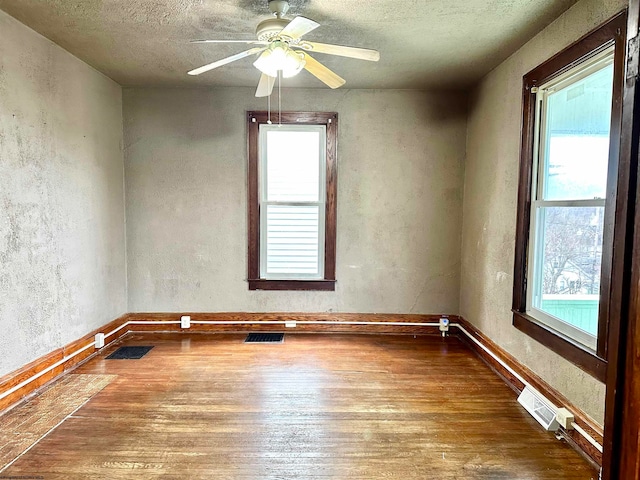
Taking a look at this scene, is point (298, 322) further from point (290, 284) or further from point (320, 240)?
point (320, 240)

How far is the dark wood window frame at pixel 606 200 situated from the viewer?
2.02 m

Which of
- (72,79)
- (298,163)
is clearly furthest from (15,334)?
(298,163)

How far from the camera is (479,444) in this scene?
2279mm

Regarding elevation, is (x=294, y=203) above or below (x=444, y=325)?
above

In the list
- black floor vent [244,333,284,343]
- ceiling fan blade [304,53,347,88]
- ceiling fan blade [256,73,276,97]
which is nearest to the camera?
ceiling fan blade [304,53,347,88]

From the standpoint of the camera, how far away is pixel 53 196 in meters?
3.08

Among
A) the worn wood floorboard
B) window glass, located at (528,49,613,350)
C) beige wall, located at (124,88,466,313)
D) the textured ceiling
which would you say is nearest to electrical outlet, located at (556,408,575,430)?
window glass, located at (528,49,613,350)

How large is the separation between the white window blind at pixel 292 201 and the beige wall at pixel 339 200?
218mm

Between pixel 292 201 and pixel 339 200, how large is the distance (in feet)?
1.71

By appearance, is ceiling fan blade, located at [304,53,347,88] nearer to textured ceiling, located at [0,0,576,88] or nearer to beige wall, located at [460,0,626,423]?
textured ceiling, located at [0,0,576,88]

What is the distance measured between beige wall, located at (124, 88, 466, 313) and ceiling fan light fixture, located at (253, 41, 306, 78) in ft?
5.64

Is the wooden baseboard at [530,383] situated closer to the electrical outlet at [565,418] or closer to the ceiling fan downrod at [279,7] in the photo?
the electrical outlet at [565,418]

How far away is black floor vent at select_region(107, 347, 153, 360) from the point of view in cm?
359

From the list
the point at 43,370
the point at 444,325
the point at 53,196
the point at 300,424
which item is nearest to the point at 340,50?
the point at 300,424
